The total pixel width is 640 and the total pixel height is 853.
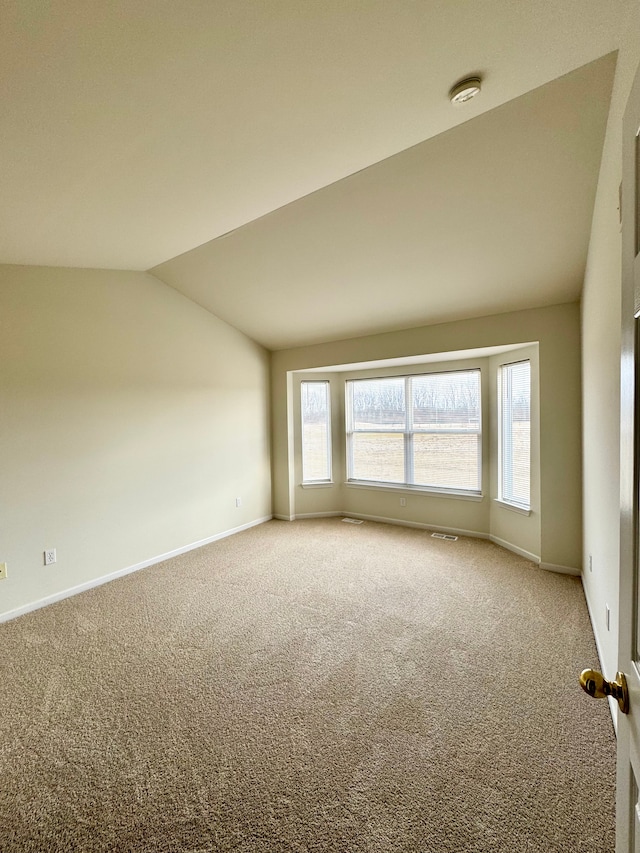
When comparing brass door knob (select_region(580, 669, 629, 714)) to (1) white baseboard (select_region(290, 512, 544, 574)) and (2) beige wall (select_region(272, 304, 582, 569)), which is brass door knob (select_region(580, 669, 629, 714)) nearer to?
(2) beige wall (select_region(272, 304, 582, 569))

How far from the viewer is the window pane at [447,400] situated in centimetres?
473

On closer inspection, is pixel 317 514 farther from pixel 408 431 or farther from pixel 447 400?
pixel 447 400

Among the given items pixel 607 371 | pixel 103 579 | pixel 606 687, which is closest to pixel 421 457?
pixel 607 371

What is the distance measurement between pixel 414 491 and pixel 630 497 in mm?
4482

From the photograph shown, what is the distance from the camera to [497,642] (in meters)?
2.56

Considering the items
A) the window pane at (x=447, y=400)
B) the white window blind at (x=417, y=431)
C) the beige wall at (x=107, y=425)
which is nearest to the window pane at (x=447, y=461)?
the white window blind at (x=417, y=431)

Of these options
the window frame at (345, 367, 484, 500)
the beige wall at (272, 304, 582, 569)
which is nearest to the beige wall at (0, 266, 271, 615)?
the window frame at (345, 367, 484, 500)

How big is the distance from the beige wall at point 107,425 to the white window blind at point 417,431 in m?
1.75

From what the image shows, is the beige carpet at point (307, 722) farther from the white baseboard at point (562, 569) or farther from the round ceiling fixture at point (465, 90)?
the round ceiling fixture at point (465, 90)

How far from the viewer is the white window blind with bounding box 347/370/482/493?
4.78m

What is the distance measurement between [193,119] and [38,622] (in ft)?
11.3

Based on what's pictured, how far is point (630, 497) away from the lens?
2.43 ft

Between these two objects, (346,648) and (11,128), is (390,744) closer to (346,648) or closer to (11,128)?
(346,648)

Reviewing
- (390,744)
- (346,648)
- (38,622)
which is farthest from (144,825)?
(38,622)
